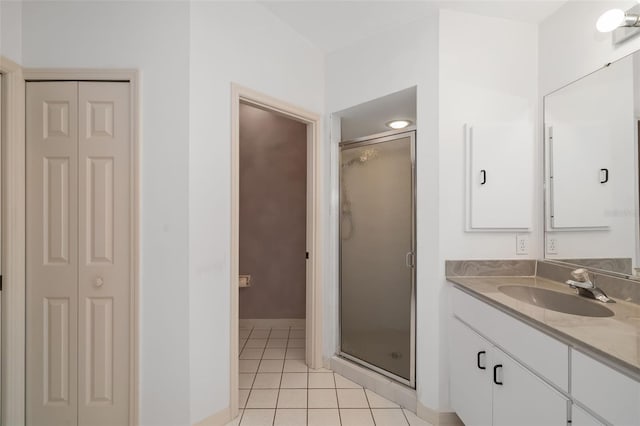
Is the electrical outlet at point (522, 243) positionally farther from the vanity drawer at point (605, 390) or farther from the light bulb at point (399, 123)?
the light bulb at point (399, 123)

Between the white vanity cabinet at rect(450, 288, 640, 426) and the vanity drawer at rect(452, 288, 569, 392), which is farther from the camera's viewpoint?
the vanity drawer at rect(452, 288, 569, 392)

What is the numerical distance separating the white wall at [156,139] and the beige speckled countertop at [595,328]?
164 cm

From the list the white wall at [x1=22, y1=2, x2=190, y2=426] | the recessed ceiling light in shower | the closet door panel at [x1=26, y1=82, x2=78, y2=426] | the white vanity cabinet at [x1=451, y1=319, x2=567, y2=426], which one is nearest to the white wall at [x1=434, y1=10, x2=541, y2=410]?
the white vanity cabinet at [x1=451, y1=319, x2=567, y2=426]

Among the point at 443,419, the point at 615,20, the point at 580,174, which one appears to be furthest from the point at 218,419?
the point at 615,20

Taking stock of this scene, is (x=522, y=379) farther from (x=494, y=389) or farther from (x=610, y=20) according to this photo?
(x=610, y=20)

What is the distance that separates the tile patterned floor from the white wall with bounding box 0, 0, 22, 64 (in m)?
2.47

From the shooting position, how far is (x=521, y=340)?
1161 millimetres

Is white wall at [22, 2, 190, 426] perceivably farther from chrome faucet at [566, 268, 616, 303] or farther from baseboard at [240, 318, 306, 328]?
chrome faucet at [566, 268, 616, 303]

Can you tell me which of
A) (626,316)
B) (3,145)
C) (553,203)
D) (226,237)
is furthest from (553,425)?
(3,145)

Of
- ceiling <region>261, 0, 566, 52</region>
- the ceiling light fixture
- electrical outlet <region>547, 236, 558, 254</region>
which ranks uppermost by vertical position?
ceiling <region>261, 0, 566, 52</region>

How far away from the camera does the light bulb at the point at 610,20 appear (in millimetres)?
1332

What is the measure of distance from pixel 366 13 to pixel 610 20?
1.29m

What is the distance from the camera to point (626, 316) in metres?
1.15

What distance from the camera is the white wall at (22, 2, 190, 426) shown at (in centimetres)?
159
